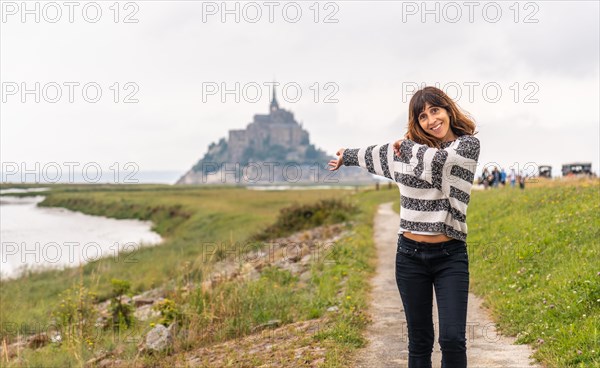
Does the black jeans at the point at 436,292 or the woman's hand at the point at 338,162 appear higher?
the woman's hand at the point at 338,162

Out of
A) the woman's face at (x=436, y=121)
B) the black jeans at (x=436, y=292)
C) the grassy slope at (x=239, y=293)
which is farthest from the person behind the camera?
the grassy slope at (x=239, y=293)

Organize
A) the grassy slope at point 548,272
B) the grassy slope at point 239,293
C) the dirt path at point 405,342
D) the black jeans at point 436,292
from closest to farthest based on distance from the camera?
1. the black jeans at point 436,292
2. the grassy slope at point 548,272
3. the dirt path at point 405,342
4. the grassy slope at point 239,293

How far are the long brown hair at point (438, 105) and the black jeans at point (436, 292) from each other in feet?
2.46

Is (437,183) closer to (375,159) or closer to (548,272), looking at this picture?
(375,159)

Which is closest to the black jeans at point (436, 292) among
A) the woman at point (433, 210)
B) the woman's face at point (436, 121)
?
the woman at point (433, 210)

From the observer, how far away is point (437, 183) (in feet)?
12.6

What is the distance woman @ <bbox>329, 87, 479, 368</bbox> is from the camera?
3.80m

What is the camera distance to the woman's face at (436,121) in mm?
4039

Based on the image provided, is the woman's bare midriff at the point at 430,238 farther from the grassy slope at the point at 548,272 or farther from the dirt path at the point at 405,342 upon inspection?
the dirt path at the point at 405,342

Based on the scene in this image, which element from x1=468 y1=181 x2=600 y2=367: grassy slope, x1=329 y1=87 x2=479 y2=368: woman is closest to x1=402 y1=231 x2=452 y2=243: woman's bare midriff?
x1=329 y1=87 x2=479 y2=368: woman

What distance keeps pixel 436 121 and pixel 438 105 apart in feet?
0.38

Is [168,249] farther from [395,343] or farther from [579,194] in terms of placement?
[395,343]

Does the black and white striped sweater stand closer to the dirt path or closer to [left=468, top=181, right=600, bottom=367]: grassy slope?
[left=468, top=181, right=600, bottom=367]: grassy slope

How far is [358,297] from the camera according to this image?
9.84m
